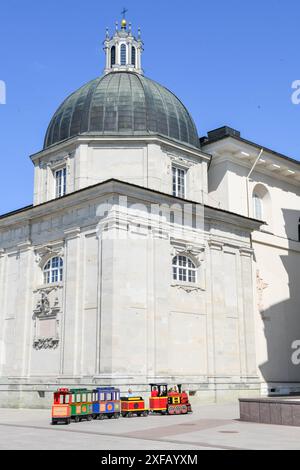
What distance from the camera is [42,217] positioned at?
33.5 meters

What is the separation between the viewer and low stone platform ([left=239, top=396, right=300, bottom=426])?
18906 mm

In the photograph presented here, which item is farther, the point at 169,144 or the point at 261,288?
the point at 261,288

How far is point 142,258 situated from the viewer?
30094 mm

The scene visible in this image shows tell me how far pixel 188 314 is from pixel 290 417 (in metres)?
13.1

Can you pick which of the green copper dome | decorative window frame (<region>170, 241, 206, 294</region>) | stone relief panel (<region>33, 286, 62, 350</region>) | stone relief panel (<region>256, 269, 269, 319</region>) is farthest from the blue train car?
the green copper dome

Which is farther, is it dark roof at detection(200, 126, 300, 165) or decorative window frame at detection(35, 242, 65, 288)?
dark roof at detection(200, 126, 300, 165)

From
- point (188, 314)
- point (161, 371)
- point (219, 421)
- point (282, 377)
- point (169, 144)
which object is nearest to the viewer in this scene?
point (219, 421)

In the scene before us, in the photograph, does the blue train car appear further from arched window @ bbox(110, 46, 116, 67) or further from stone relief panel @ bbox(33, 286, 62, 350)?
arched window @ bbox(110, 46, 116, 67)

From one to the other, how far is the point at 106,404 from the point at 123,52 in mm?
24524

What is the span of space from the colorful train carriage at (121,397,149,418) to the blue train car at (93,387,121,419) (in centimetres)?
28

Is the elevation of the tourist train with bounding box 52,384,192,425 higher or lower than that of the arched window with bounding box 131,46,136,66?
lower
